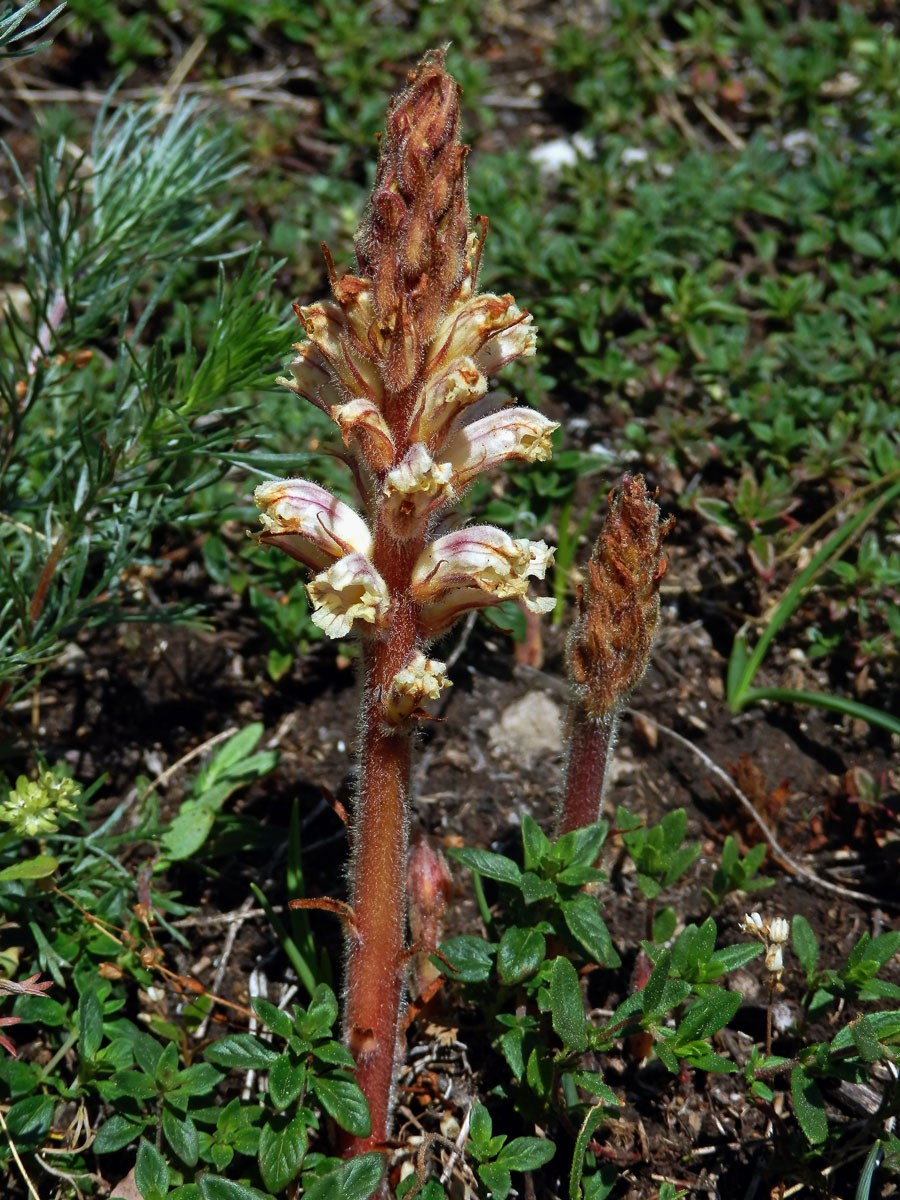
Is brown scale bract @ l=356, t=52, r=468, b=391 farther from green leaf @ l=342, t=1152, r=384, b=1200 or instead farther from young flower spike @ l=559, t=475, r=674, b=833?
green leaf @ l=342, t=1152, r=384, b=1200

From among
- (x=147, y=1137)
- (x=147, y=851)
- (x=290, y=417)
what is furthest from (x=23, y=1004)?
(x=290, y=417)

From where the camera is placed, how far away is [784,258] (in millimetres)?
5156

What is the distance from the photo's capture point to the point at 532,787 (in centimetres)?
354

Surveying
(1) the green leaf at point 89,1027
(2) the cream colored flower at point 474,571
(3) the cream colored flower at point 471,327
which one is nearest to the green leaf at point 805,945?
(2) the cream colored flower at point 474,571

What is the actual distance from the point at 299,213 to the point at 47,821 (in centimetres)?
342

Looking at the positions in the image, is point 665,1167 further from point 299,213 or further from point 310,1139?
point 299,213

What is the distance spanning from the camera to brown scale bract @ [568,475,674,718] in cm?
252

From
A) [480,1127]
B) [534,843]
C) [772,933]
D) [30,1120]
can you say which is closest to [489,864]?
[534,843]

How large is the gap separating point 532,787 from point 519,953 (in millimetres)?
995

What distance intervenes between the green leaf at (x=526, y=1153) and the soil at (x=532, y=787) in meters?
0.26

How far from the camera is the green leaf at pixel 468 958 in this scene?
2.63 meters

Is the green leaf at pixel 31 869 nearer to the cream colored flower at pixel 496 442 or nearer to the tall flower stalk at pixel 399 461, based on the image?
the tall flower stalk at pixel 399 461

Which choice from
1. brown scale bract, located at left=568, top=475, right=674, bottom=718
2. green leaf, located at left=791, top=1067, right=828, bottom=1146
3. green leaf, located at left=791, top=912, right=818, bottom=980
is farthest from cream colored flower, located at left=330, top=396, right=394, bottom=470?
green leaf, located at left=791, top=1067, right=828, bottom=1146

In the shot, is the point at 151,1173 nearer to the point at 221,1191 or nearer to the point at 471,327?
the point at 221,1191
